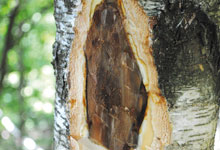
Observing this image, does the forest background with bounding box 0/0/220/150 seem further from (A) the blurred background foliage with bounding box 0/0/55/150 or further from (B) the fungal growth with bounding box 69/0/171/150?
(B) the fungal growth with bounding box 69/0/171/150

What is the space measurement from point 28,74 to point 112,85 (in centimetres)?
497

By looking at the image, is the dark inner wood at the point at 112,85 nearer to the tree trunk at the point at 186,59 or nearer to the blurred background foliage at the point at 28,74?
the tree trunk at the point at 186,59

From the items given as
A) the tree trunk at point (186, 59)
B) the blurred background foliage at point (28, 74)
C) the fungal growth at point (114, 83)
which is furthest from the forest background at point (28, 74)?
the tree trunk at point (186, 59)

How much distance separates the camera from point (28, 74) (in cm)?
555

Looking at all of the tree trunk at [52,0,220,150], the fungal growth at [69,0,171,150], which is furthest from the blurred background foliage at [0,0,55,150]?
the tree trunk at [52,0,220,150]

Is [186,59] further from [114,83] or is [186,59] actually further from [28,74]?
[28,74]

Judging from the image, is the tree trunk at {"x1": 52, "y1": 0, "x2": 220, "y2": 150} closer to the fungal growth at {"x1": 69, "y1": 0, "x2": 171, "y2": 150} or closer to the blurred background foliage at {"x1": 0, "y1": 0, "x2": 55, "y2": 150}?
the fungal growth at {"x1": 69, "y1": 0, "x2": 171, "y2": 150}

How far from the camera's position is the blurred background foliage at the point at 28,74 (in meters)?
4.42

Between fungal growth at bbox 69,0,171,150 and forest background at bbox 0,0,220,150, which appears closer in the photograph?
fungal growth at bbox 69,0,171,150

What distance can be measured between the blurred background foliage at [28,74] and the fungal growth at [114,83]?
3.59 metres

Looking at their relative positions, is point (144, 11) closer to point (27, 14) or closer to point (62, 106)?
point (62, 106)

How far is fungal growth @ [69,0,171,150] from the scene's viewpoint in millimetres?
818

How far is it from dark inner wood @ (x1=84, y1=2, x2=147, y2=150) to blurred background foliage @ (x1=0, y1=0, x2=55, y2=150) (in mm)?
3622

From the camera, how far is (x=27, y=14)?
423 centimetres
